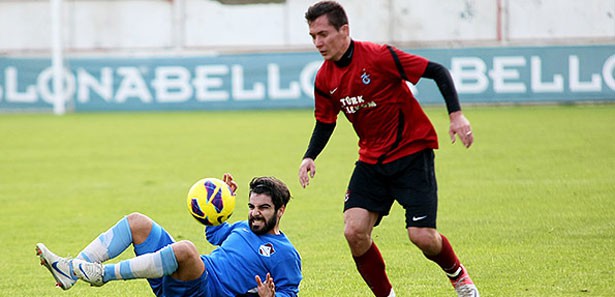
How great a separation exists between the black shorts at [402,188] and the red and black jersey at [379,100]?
0.07m

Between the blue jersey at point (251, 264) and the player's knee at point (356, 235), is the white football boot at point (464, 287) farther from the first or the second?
the blue jersey at point (251, 264)

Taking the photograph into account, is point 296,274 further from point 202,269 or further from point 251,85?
point 251,85

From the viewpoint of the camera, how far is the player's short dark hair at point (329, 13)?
6789mm

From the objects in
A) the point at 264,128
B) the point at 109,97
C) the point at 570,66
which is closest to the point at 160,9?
the point at 109,97

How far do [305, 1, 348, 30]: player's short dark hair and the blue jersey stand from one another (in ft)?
4.83

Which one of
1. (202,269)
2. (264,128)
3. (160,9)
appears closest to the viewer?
(202,269)

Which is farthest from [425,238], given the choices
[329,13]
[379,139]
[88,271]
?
[88,271]

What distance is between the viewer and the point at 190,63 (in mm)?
27125

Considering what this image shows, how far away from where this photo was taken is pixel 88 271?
596cm

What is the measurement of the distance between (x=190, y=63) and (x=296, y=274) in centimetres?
2089

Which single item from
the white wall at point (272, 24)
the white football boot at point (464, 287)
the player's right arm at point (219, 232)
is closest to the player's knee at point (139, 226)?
the player's right arm at point (219, 232)

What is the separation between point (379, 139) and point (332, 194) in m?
6.03

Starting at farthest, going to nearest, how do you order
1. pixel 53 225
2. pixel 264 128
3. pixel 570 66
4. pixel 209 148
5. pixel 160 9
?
pixel 160 9, pixel 570 66, pixel 264 128, pixel 209 148, pixel 53 225

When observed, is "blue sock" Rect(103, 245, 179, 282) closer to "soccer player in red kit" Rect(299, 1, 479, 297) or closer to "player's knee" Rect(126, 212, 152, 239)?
"player's knee" Rect(126, 212, 152, 239)
